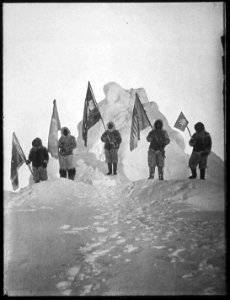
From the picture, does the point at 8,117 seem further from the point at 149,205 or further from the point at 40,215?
the point at 149,205

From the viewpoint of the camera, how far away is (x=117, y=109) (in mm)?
2977

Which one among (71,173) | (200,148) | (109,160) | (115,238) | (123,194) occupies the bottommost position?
(115,238)

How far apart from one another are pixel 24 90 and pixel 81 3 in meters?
0.93

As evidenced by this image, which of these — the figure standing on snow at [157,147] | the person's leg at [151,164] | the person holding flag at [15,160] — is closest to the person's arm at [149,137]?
the figure standing on snow at [157,147]

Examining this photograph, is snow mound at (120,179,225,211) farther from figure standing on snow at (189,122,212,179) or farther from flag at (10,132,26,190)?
flag at (10,132,26,190)

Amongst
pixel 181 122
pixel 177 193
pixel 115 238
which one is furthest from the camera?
pixel 181 122

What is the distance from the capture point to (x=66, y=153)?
2.98 m

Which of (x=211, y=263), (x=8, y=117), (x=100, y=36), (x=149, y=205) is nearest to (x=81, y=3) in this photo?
(x=100, y=36)

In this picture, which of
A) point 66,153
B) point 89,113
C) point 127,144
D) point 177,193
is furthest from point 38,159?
A: point 177,193

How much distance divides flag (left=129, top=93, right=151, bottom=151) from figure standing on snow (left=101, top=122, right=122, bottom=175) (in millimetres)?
126

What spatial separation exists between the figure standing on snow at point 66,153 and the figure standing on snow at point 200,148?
1.08 metres

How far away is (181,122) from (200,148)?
0.29 m

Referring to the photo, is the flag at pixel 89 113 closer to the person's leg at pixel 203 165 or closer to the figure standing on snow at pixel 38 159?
the figure standing on snow at pixel 38 159

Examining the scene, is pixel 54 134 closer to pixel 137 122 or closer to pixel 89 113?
pixel 89 113
